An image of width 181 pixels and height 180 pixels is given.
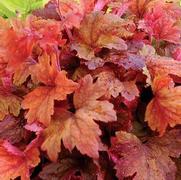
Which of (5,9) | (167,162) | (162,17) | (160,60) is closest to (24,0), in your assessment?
(5,9)

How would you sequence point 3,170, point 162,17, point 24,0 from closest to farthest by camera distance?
1. point 3,170
2. point 162,17
3. point 24,0

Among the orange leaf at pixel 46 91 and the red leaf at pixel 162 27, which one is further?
the red leaf at pixel 162 27

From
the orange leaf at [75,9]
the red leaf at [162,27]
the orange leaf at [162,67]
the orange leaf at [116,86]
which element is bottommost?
the orange leaf at [116,86]

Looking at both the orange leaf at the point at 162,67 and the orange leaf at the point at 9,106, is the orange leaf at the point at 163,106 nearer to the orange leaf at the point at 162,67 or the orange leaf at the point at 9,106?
the orange leaf at the point at 162,67

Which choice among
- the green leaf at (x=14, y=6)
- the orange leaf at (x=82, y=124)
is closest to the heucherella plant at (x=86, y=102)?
the orange leaf at (x=82, y=124)

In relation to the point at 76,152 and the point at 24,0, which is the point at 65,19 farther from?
the point at 24,0

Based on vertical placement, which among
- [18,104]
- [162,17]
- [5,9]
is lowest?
[5,9]

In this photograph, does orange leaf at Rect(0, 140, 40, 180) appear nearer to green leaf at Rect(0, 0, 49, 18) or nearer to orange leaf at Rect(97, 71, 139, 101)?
orange leaf at Rect(97, 71, 139, 101)
